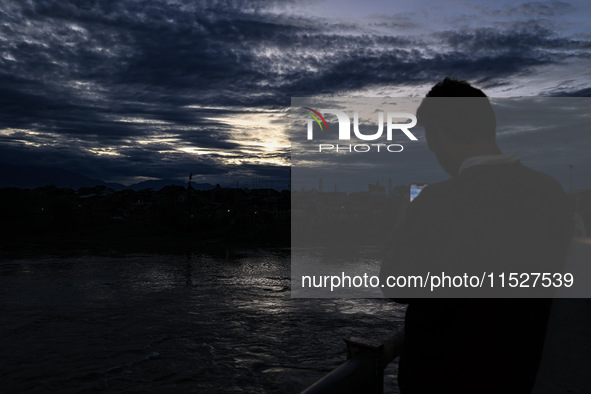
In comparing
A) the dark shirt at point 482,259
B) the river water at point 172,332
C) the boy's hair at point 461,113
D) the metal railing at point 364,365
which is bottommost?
the river water at point 172,332

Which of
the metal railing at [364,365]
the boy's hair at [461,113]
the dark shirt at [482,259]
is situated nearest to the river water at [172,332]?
the metal railing at [364,365]

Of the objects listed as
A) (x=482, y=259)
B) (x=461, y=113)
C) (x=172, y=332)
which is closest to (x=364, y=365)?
(x=482, y=259)

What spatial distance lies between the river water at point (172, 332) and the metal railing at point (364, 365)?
3.41m

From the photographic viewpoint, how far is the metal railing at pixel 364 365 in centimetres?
195

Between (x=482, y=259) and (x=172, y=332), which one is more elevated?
(x=482, y=259)

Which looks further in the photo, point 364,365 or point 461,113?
point 364,365

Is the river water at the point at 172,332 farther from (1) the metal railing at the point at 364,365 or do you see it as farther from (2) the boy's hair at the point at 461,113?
(2) the boy's hair at the point at 461,113

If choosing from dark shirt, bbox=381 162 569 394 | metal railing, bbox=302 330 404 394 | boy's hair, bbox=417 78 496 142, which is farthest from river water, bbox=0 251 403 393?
boy's hair, bbox=417 78 496 142

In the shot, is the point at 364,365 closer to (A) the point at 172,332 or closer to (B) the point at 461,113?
(B) the point at 461,113

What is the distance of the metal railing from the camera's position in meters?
1.95

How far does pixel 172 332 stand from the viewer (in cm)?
832

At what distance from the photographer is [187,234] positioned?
3170cm

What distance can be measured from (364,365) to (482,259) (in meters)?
1.02

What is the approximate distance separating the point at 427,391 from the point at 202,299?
33.6 ft
